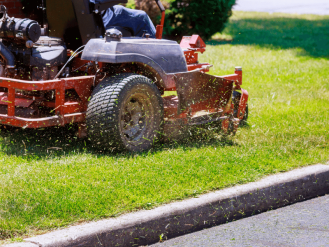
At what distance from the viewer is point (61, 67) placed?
4.73 metres

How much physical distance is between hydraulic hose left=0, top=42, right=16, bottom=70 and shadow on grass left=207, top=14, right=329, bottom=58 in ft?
Answer: 28.3

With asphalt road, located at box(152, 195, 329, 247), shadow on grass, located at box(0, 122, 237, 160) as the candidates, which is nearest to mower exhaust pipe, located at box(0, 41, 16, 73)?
shadow on grass, located at box(0, 122, 237, 160)

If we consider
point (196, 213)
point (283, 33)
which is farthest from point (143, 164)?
point (283, 33)

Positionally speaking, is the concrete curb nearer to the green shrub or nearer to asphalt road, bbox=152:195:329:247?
asphalt road, bbox=152:195:329:247

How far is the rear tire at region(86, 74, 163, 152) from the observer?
4250 mm

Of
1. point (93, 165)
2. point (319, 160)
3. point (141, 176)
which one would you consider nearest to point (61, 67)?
point (93, 165)

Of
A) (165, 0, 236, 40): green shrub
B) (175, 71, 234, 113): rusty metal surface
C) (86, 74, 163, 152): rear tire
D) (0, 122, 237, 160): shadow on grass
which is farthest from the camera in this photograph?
(165, 0, 236, 40): green shrub

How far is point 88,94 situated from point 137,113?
0.51m

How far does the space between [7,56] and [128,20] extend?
167 cm

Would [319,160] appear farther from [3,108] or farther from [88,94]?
[3,108]

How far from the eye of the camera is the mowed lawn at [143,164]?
10.8ft

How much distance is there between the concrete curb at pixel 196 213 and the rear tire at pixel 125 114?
44.0 inches

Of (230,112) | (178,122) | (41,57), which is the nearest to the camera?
(41,57)

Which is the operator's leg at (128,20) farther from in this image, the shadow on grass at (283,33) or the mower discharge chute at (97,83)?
the shadow on grass at (283,33)
